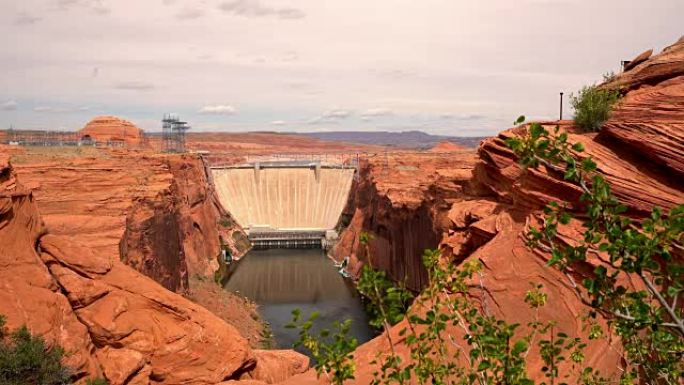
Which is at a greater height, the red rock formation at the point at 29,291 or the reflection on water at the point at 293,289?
the red rock formation at the point at 29,291

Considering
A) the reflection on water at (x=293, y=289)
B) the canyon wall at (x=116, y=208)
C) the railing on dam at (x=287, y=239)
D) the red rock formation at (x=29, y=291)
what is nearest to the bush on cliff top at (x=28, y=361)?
the red rock formation at (x=29, y=291)

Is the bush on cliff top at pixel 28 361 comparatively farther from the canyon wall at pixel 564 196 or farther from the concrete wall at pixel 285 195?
the concrete wall at pixel 285 195

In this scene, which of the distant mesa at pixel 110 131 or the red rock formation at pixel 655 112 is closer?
the red rock formation at pixel 655 112

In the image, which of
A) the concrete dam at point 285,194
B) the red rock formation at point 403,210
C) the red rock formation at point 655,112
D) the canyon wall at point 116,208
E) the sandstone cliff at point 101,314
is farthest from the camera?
the concrete dam at point 285,194

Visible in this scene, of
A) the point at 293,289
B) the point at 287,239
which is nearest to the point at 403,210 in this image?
the point at 293,289

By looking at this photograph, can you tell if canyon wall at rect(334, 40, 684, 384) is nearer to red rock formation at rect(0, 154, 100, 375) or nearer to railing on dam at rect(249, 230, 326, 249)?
red rock formation at rect(0, 154, 100, 375)

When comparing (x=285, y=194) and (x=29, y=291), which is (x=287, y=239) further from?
(x=29, y=291)

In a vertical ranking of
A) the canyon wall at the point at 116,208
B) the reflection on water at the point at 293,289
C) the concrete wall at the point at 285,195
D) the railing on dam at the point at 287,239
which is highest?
the canyon wall at the point at 116,208
